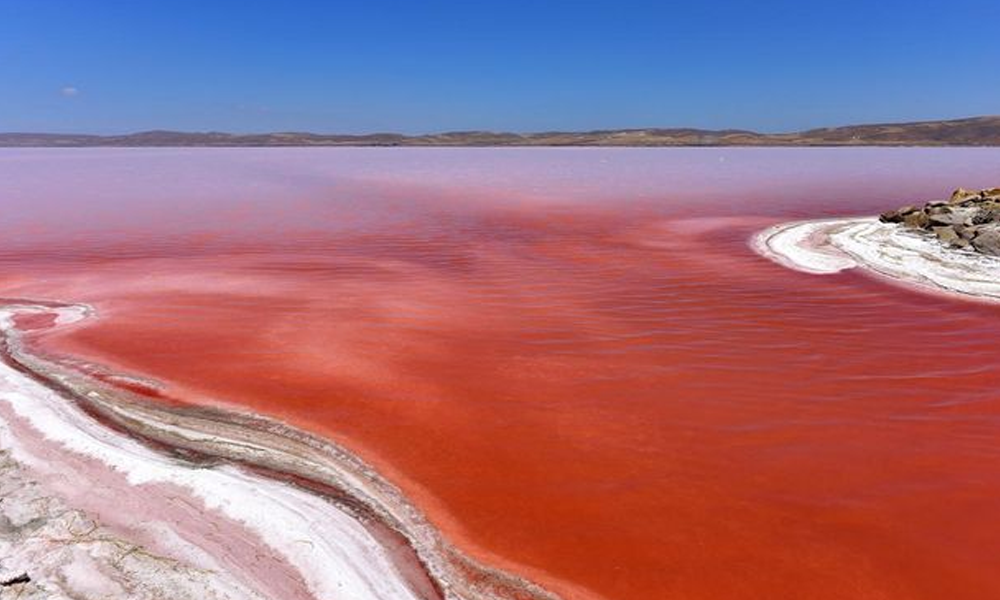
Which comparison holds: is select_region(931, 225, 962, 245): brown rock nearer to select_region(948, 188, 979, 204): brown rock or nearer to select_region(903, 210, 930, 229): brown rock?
select_region(903, 210, 930, 229): brown rock

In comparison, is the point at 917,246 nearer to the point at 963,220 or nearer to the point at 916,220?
the point at 963,220

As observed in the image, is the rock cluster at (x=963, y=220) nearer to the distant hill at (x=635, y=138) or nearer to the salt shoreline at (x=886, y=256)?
the salt shoreline at (x=886, y=256)

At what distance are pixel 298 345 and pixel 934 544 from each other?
266 inches

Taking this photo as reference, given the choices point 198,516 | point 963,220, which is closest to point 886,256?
point 963,220

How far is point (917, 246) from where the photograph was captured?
1412 cm

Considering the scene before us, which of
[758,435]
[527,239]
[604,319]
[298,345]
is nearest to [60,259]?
[298,345]

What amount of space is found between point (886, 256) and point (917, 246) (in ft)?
4.44

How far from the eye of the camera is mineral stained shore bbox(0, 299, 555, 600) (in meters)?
3.83

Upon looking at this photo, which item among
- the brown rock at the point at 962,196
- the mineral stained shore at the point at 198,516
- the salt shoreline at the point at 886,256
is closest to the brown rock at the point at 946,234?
the salt shoreline at the point at 886,256

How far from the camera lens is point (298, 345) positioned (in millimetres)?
8062

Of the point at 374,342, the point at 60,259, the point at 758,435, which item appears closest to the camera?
the point at 758,435

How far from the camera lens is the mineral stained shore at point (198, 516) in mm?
3826

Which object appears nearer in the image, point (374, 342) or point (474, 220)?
point (374, 342)

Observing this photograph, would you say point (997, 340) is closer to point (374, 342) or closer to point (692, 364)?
point (692, 364)
